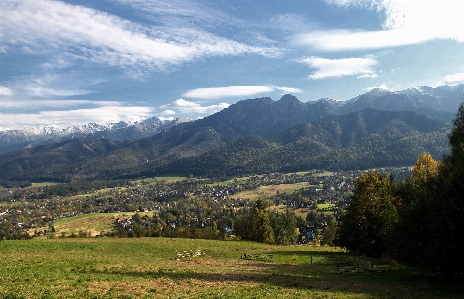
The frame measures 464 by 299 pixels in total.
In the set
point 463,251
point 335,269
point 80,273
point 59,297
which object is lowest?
point 335,269

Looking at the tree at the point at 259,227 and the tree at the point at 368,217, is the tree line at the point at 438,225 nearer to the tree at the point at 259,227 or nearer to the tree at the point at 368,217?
the tree at the point at 368,217

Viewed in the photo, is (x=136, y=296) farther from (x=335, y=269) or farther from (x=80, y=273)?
(x=335, y=269)

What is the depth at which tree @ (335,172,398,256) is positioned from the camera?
153 feet

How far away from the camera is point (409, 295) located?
74.4 ft

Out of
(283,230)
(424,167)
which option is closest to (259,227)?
(283,230)

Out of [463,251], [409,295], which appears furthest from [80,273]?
[463,251]

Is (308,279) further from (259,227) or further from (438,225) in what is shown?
(259,227)

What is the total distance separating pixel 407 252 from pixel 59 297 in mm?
30384

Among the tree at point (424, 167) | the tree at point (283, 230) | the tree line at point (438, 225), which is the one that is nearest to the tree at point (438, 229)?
the tree line at point (438, 225)

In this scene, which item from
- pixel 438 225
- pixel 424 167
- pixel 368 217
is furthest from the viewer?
pixel 424 167

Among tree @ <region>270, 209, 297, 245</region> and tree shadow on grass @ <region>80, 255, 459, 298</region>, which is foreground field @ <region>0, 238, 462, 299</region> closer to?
tree shadow on grass @ <region>80, 255, 459, 298</region>

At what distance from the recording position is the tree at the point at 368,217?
46562mm

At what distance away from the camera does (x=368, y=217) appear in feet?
161

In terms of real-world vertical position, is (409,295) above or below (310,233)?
above
